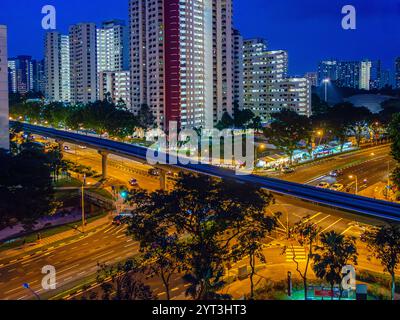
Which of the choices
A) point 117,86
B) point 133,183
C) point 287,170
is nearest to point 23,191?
point 133,183

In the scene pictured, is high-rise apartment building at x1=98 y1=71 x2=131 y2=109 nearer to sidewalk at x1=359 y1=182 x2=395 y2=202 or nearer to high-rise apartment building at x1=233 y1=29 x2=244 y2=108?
high-rise apartment building at x1=233 y1=29 x2=244 y2=108

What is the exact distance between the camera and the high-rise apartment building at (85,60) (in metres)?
125

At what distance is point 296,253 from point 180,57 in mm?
58637

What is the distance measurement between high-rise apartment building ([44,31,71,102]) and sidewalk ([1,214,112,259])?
11098cm

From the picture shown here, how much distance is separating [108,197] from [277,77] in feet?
246

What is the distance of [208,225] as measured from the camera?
16078mm

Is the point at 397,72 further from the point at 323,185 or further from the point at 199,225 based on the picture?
the point at 199,225

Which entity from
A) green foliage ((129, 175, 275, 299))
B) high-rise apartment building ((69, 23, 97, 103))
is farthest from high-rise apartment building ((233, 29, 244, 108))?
green foliage ((129, 175, 275, 299))

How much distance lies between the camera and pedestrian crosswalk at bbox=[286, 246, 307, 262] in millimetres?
23522

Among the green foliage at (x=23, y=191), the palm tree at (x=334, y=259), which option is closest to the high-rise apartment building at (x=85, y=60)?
the green foliage at (x=23, y=191)

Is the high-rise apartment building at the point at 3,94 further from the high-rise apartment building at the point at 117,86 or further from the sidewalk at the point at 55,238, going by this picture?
the high-rise apartment building at the point at 117,86

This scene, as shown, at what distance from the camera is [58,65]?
13588cm

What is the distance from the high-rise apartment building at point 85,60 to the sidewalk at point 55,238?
317 feet
